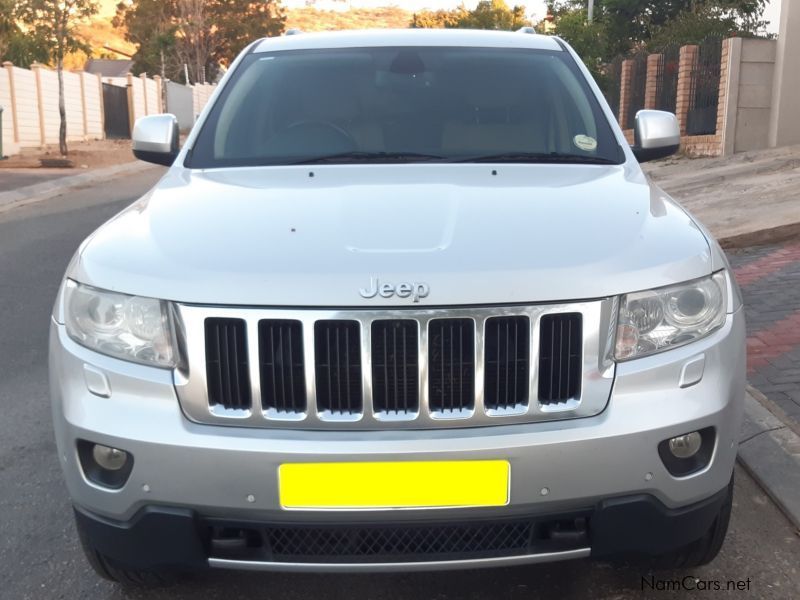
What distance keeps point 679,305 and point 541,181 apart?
0.77 metres

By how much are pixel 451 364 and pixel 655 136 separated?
76.0 inches

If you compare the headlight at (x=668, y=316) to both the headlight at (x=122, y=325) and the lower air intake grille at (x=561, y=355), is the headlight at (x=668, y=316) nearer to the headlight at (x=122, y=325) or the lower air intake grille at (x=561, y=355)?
the lower air intake grille at (x=561, y=355)

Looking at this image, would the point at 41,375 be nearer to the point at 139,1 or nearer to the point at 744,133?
the point at 744,133

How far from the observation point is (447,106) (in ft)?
11.8

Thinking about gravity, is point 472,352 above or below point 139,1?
below

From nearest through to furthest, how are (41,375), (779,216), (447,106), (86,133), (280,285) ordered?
(280,285), (447,106), (41,375), (779,216), (86,133)

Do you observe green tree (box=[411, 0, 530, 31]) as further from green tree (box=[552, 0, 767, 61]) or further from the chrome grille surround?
the chrome grille surround

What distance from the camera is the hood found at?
213 centimetres

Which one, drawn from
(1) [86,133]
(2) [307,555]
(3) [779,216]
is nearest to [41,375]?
(2) [307,555]

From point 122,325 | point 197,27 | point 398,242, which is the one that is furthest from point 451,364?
point 197,27

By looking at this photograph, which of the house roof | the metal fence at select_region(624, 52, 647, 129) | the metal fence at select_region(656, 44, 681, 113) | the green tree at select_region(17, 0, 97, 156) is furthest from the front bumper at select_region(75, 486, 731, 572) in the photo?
the house roof

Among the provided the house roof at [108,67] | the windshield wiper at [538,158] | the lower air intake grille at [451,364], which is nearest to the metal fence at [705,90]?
the windshield wiper at [538,158]

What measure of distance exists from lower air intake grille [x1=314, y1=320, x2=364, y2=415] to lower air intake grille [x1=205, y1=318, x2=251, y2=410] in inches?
7.1

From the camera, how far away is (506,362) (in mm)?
2152
